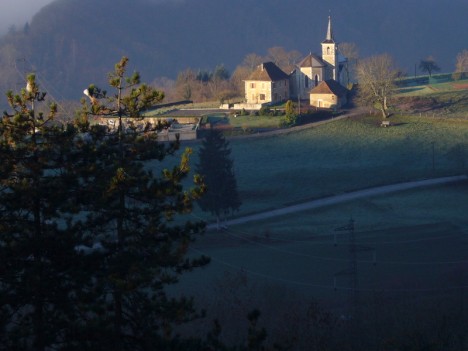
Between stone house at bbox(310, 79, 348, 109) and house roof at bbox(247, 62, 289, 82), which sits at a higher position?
house roof at bbox(247, 62, 289, 82)

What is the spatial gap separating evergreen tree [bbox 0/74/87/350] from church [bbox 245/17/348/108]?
95.7 feet

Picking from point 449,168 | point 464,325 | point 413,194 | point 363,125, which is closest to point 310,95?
point 363,125

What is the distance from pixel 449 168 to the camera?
2795 centimetres

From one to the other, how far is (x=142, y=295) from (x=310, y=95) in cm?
2979

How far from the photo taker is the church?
123 feet

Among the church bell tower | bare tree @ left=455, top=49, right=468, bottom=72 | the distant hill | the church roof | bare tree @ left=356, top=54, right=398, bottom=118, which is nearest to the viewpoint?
bare tree @ left=356, top=54, right=398, bottom=118

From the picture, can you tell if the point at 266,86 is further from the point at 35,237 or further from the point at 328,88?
the point at 35,237

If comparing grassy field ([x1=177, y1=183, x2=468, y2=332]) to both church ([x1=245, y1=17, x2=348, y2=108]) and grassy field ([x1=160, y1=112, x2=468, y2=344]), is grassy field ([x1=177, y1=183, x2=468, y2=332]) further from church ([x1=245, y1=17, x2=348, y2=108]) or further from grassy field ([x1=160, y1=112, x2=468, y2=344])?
church ([x1=245, y1=17, x2=348, y2=108])

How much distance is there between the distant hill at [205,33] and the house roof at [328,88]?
2697cm

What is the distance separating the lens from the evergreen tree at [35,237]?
8438 mm

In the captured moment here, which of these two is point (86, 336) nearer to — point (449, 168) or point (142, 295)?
point (142, 295)

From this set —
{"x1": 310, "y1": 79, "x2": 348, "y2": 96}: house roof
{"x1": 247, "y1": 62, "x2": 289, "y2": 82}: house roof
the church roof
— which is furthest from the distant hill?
{"x1": 310, "y1": 79, "x2": 348, "y2": 96}: house roof

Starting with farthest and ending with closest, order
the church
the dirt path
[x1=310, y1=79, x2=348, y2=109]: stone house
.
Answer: the church, [x1=310, y1=79, x2=348, y2=109]: stone house, the dirt path

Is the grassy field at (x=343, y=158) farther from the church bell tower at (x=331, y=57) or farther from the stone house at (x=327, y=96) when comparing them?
the church bell tower at (x=331, y=57)
